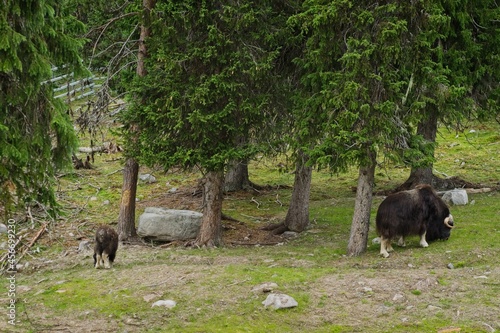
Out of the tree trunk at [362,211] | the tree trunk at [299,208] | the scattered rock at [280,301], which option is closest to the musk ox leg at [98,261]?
the scattered rock at [280,301]

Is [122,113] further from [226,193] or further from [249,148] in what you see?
[226,193]

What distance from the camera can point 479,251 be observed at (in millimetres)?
13977

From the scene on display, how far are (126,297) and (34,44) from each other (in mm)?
5001

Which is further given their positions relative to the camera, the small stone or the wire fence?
the wire fence

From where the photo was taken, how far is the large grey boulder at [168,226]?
17625mm

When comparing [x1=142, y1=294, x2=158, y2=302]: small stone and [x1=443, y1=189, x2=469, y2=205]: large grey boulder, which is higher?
[x1=443, y1=189, x2=469, y2=205]: large grey boulder

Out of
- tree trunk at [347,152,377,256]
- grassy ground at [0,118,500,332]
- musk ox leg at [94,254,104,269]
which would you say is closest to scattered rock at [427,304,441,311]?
grassy ground at [0,118,500,332]

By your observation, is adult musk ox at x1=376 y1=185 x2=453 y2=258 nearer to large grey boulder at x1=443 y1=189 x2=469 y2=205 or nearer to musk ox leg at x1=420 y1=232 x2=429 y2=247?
musk ox leg at x1=420 y1=232 x2=429 y2=247

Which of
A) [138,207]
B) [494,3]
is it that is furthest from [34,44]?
[494,3]

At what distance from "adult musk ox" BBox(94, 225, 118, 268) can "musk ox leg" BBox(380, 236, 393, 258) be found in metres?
6.22

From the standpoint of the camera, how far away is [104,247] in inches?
558

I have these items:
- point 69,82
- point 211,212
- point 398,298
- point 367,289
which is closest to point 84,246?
point 211,212

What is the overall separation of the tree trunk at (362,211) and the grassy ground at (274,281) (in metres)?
0.38

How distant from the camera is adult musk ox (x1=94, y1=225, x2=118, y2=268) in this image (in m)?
14.1
